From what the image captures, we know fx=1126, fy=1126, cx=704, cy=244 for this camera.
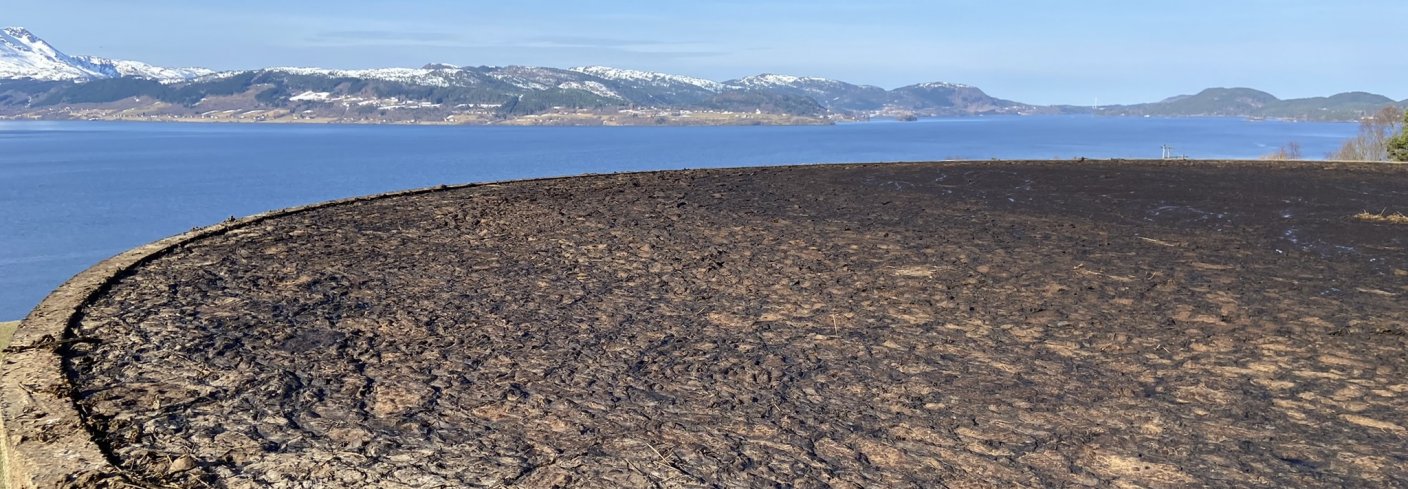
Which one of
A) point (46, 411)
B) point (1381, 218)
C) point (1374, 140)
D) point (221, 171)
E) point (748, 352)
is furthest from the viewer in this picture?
point (221, 171)

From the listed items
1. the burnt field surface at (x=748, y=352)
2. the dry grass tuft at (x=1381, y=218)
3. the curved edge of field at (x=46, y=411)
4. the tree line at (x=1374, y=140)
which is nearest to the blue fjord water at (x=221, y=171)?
the tree line at (x=1374, y=140)

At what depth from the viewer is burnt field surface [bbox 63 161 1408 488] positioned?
3.55 metres

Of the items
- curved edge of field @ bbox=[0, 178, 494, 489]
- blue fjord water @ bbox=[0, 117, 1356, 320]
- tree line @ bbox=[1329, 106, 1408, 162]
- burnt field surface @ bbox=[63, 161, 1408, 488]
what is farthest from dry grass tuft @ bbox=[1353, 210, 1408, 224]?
tree line @ bbox=[1329, 106, 1408, 162]

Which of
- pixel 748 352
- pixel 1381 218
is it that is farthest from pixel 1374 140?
pixel 748 352

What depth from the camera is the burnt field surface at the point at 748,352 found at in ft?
11.7

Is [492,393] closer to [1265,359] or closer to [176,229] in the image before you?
[1265,359]

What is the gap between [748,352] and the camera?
16.4 feet

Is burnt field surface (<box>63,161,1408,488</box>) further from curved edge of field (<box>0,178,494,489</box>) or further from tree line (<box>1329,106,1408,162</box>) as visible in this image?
tree line (<box>1329,106,1408,162</box>)

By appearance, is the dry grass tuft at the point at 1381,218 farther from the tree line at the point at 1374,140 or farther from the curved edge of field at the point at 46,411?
the tree line at the point at 1374,140

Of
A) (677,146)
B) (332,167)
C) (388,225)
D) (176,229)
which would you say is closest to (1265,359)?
(388,225)

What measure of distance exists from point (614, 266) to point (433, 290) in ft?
4.01

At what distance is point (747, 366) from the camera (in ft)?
15.6

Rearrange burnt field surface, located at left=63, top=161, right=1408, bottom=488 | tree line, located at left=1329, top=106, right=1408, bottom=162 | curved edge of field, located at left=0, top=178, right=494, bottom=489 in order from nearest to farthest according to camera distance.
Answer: curved edge of field, located at left=0, top=178, right=494, bottom=489, burnt field surface, located at left=63, top=161, right=1408, bottom=488, tree line, located at left=1329, top=106, right=1408, bottom=162

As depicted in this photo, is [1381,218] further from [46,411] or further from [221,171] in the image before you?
[221,171]
